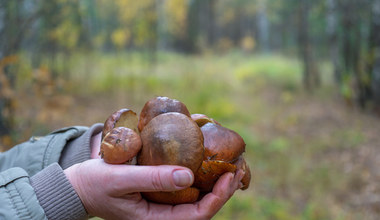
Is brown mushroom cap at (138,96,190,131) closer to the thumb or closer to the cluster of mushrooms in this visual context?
the cluster of mushrooms

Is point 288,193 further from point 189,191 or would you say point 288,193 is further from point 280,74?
point 280,74

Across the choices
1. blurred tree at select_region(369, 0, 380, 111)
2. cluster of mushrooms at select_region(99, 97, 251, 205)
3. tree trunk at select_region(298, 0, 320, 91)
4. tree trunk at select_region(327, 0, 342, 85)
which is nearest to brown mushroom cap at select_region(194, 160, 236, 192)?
cluster of mushrooms at select_region(99, 97, 251, 205)

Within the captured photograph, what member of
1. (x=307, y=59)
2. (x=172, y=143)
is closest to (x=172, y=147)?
(x=172, y=143)

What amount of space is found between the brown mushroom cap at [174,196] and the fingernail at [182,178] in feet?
0.40

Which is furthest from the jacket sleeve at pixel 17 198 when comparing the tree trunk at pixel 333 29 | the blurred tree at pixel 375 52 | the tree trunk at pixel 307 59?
the tree trunk at pixel 307 59

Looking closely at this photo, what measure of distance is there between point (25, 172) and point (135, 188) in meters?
0.60

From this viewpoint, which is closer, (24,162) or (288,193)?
(24,162)

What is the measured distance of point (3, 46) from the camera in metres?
3.99

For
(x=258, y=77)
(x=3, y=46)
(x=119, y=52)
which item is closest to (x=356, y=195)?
(x=3, y=46)

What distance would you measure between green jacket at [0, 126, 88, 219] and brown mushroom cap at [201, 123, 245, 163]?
70 centimetres

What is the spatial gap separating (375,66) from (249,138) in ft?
13.7

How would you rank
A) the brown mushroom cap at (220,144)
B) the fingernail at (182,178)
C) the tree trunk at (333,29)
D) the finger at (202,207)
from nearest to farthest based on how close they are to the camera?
1. the fingernail at (182,178)
2. the finger at (202,207)
3. the brown mushroom cap at (220,144)
4. the tree trunk at (333,29)

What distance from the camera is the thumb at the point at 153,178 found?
124 cm

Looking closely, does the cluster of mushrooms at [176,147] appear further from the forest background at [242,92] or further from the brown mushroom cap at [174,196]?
the forest background at [242,92]
